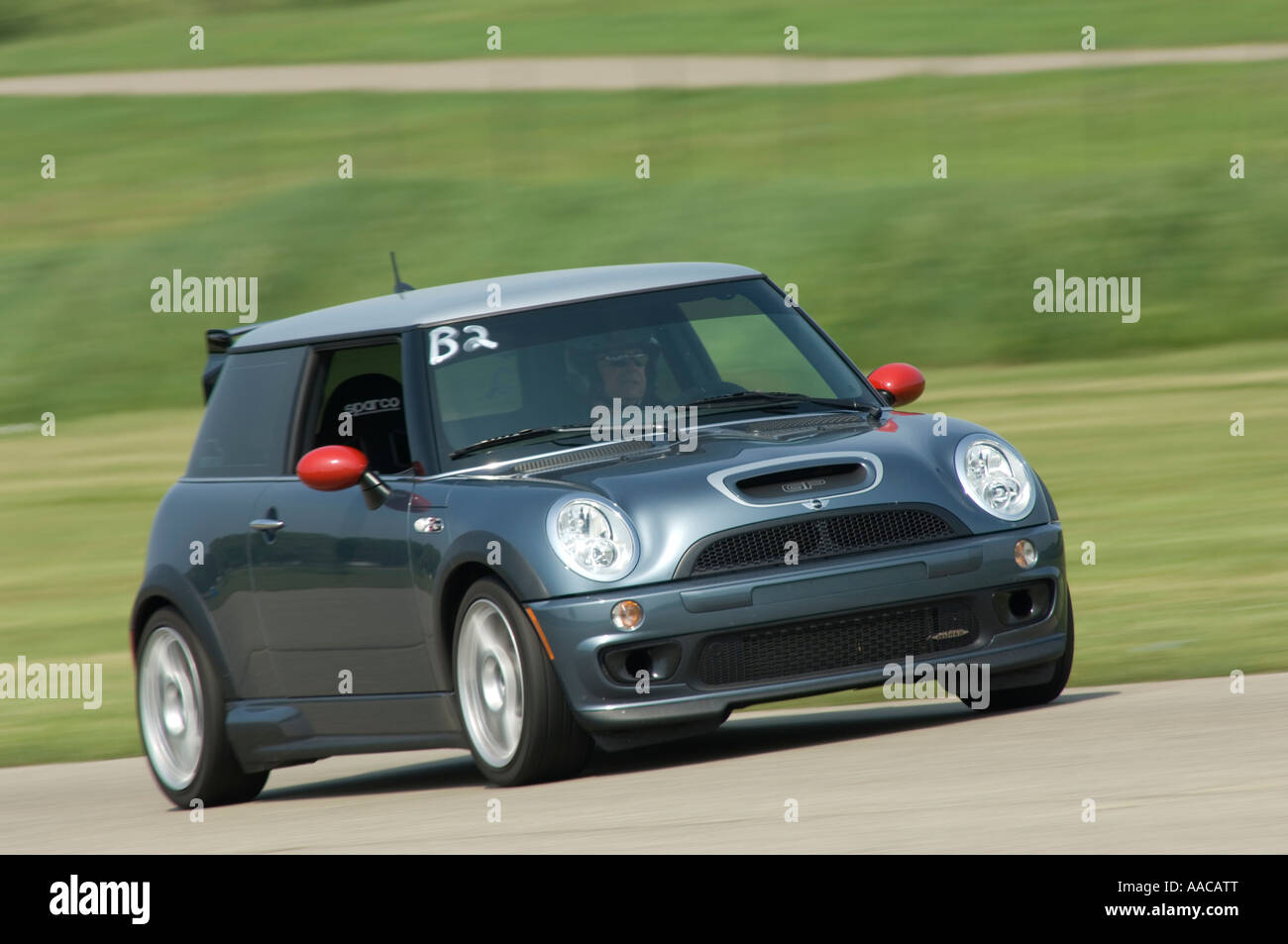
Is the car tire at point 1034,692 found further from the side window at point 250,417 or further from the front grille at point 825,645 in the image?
the side window at point 250,417

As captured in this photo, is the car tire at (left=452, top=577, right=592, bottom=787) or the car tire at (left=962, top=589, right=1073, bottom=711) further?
the car tire at (left=962, top=589, right=1073, bottom=711)

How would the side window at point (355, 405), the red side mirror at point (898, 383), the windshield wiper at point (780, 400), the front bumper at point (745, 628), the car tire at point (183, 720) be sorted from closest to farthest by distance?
1. the front bumper at point (745, 628)
2. the windshield wiper at point (780, 400)
3. the side window at point (355, 405)
4. the red side mirror at point (898, 383)
5. the car tire at point (183, 720)

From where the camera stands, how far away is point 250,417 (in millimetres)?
8656

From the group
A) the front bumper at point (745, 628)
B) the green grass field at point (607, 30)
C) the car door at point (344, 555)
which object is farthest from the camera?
the green grass field at point (607, 30)

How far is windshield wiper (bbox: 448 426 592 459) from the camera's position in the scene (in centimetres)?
756

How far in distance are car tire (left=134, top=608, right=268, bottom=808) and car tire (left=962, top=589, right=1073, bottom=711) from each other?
9.13 feet

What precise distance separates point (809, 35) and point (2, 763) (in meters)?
39.0

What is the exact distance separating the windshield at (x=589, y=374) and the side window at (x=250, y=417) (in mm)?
948

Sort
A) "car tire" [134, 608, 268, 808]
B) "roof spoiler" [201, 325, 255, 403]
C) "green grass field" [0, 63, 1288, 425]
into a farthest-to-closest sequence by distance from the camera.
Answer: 1. "green grass field" [0, 63, 1288, 425]
2. "roof spoiler" [201, 325, 255, 403]
3. "car tire" [134, 608, 268, 808]

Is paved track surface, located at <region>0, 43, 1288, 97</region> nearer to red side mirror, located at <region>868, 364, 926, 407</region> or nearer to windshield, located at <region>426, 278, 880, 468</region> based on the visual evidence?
red side mirror, located at <region>868, 364, 926, 407</region>

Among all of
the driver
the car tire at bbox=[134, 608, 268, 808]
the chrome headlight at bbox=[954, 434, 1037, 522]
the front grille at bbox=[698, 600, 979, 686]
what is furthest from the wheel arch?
the chrome headlight at bbox=[954, 434, 1037, 522]

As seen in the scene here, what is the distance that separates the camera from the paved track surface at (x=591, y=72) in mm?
41969

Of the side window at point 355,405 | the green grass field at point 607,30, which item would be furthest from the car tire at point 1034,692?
the green grass field at point 607,30

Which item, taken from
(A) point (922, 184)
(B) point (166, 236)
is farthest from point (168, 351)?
(A) point (922, 184)
